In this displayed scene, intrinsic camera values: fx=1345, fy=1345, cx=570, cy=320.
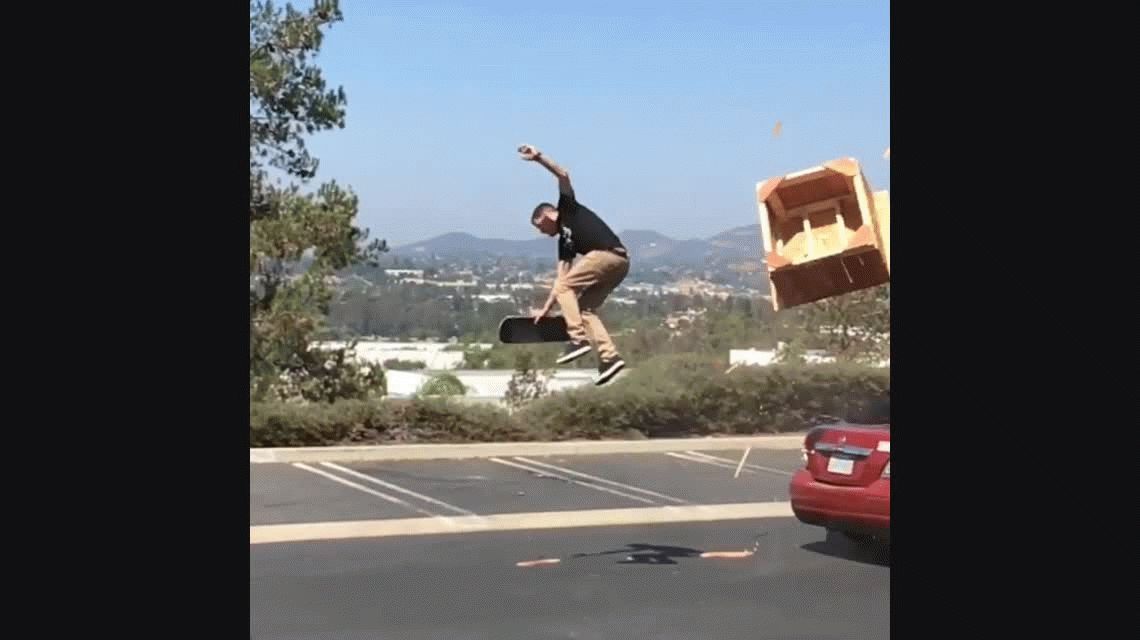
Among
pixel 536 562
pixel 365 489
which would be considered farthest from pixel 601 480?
pixel 536 562

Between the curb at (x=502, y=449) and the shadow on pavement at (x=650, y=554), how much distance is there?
3.38 meters

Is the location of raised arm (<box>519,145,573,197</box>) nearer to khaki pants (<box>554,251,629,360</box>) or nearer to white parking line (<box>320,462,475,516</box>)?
khaki pants (<box>554,251,629,360</box>)

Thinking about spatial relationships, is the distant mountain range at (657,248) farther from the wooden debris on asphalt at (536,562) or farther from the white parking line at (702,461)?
the white parking line at (702,461)

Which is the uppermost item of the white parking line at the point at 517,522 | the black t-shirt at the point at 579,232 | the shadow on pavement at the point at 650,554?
the black t-shirt at the point at 579,232

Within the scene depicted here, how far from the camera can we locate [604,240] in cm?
347

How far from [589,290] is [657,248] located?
710 mm

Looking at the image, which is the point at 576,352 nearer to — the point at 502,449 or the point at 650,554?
the point at 650,554

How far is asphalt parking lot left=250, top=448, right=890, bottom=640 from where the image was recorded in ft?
23.4

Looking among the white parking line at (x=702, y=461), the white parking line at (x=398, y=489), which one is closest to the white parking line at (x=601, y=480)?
the white parking line at (x=702, y=461)

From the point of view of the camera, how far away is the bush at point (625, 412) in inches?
508

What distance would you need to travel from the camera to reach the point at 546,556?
877cm
